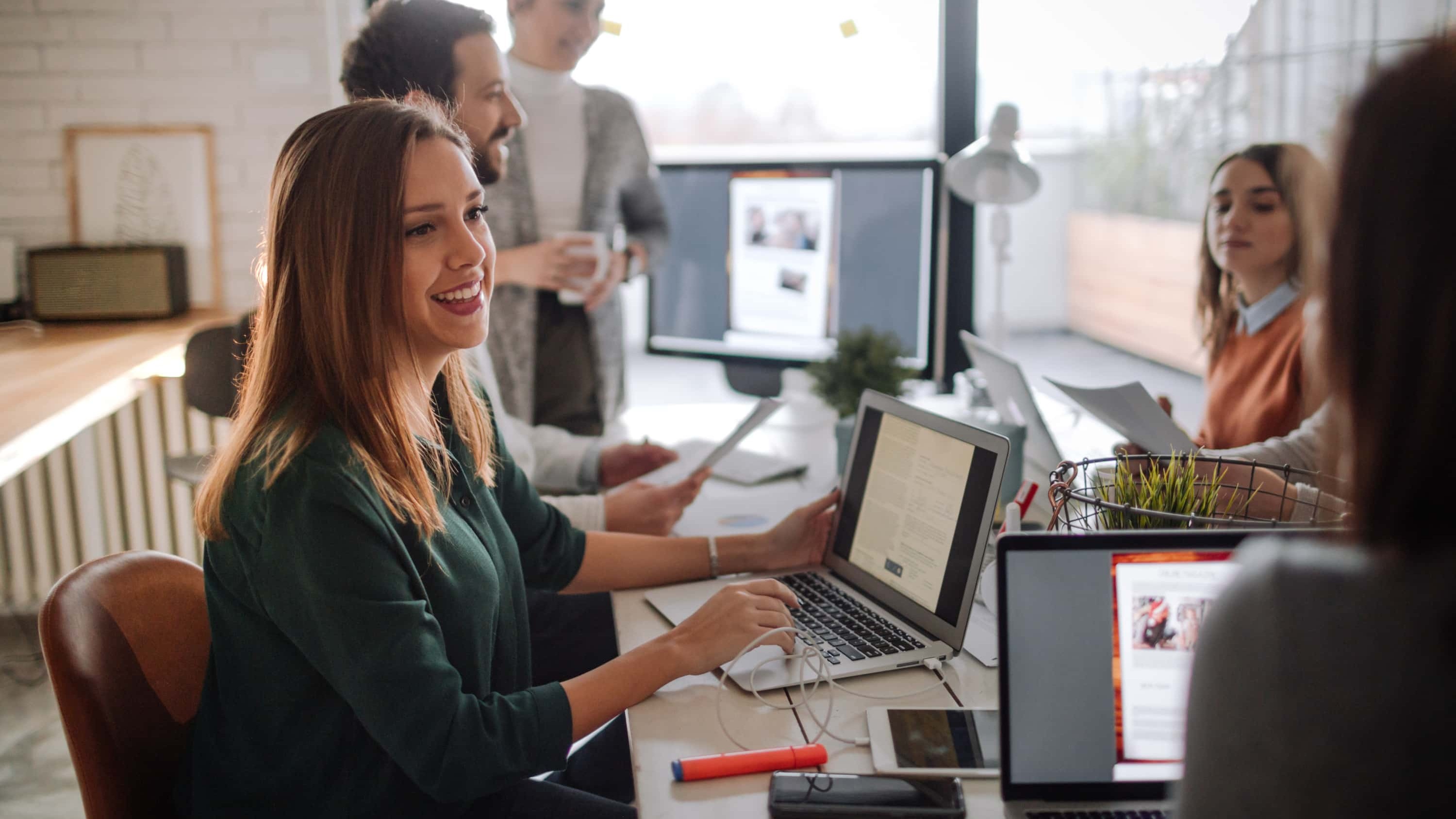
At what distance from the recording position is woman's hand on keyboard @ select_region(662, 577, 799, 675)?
1106mm

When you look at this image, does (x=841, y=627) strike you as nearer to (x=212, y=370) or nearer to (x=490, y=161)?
(x=490, y=161)

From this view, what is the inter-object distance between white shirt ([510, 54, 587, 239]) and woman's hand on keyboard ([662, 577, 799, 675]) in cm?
133

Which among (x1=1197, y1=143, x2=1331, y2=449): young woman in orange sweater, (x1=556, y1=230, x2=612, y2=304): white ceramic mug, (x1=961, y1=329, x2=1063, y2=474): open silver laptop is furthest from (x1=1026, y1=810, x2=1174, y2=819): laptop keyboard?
(x1=556, y1=230, x2=612, y2=304): white ceramic mug

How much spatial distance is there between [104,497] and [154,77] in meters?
1.18

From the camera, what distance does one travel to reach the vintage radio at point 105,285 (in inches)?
111

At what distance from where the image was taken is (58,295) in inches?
111

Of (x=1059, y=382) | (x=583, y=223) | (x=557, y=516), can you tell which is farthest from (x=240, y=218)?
(x=1059, y=382)

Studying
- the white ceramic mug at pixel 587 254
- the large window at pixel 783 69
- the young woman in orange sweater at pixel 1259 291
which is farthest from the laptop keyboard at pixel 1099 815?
the large window at pixel 783 69

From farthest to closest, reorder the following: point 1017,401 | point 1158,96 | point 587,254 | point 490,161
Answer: point 1158,96, point 587,254, point 490,161, point 1017,401

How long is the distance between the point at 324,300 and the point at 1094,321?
3050 millimetres

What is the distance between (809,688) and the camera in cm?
111

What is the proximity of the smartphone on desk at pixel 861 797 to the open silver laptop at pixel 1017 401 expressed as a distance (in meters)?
0.72

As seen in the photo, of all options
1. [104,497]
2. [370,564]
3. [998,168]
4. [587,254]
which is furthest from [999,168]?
[104,497]

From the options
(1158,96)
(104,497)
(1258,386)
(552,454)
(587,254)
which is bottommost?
(104,497)
